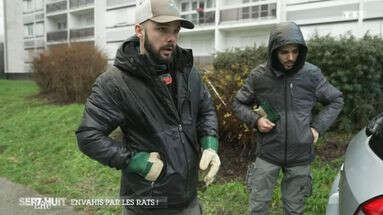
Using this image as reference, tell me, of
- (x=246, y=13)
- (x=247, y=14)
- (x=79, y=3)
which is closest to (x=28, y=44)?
(x=79, y=3)

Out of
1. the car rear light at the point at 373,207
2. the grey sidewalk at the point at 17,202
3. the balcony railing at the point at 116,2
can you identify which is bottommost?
the grey sidewalk at the point at 17,202

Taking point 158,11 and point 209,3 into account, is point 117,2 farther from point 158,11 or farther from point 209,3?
point 158,11

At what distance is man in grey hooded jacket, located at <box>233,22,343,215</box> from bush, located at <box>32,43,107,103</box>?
1108 centimetres

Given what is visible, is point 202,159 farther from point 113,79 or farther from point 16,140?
point 16,140

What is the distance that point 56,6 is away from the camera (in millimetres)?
48406

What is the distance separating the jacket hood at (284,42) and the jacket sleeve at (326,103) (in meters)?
0.23

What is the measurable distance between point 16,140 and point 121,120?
7.78 metres

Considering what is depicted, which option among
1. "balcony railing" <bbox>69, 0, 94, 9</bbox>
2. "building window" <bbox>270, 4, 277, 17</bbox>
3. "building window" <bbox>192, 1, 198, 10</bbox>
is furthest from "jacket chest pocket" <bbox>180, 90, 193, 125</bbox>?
"balcony railing" <bbox>69, 0, 94, 9</bbox>

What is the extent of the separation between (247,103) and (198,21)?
28380mm

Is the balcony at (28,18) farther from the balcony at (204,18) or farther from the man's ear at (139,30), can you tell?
the man's ear at (139,30)

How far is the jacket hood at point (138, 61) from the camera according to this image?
2.52 m

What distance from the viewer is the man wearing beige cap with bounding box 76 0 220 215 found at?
97.7 inches

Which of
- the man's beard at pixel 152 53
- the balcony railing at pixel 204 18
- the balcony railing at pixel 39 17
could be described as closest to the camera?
the man's beard at pixel 152 53

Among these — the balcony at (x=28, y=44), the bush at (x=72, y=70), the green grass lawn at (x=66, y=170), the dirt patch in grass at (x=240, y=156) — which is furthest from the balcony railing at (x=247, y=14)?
the balcony at (x=28, y=44)
